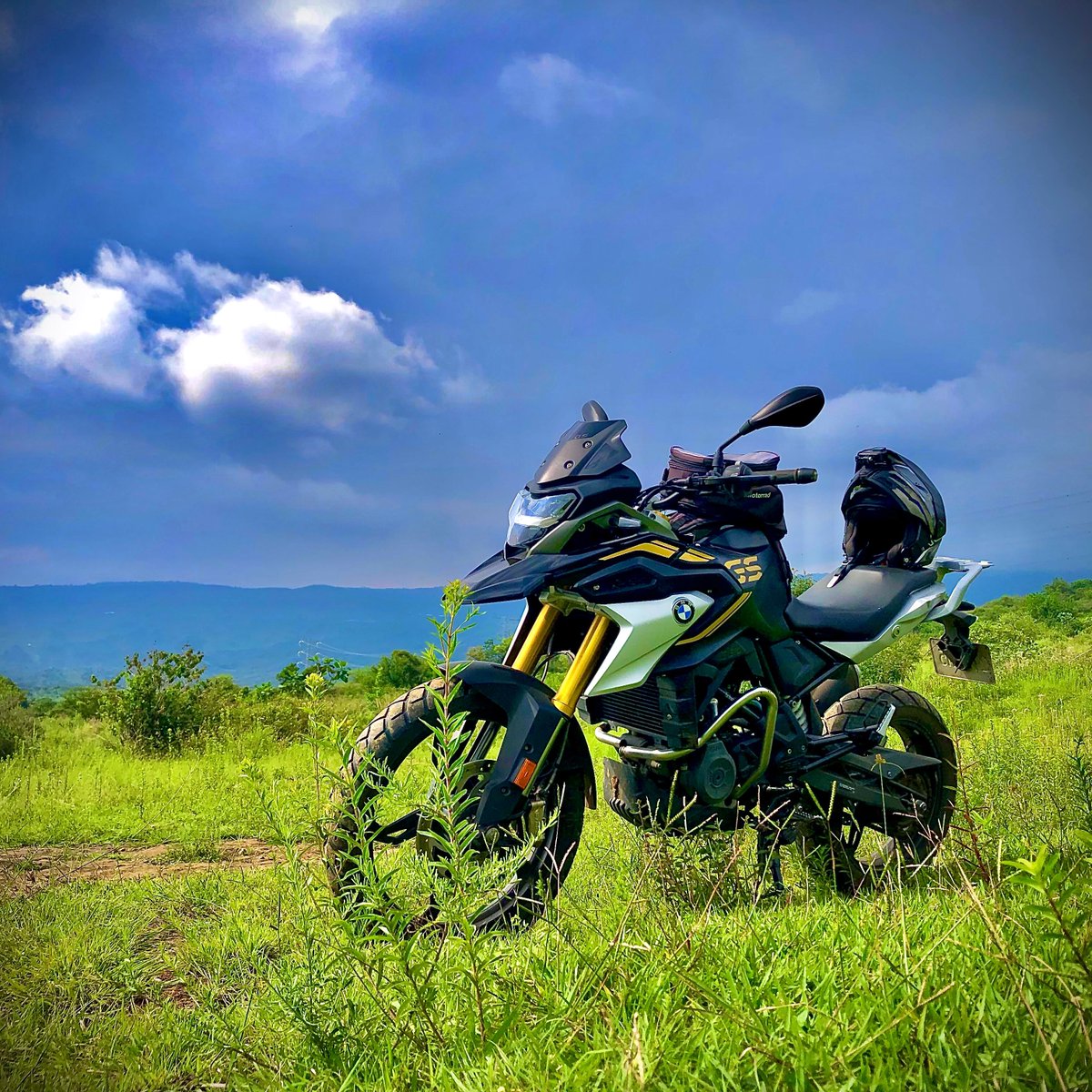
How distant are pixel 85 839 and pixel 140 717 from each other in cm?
395

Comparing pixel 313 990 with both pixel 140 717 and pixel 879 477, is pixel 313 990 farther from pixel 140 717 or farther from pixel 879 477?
pixel 140 717

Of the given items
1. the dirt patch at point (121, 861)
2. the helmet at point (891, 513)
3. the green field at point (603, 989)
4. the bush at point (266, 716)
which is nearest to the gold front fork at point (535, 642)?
the green field at point (603, 989)

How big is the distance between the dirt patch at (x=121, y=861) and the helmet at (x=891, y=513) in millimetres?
3597

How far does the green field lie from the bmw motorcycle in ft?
1.13

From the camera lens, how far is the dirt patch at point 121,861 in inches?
175

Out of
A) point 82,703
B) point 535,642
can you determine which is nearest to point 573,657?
point 535,642

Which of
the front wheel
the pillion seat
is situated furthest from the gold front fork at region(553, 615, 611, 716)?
the pillion seat

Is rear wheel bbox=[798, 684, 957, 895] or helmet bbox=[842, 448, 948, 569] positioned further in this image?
helmet bbox=[842, 448, 948, 569]

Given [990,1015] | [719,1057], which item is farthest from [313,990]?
[990,1015]

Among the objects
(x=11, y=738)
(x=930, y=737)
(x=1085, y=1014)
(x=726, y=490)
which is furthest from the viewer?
(x=11, y=738)

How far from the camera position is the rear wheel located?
3982mm

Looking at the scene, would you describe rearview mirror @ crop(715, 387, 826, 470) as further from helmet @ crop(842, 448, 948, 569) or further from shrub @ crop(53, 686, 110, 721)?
shrub @ crop(53, 686, 110, 721)

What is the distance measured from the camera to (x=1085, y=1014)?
4.24 ft

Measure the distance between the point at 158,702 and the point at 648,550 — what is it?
25.8 feet
